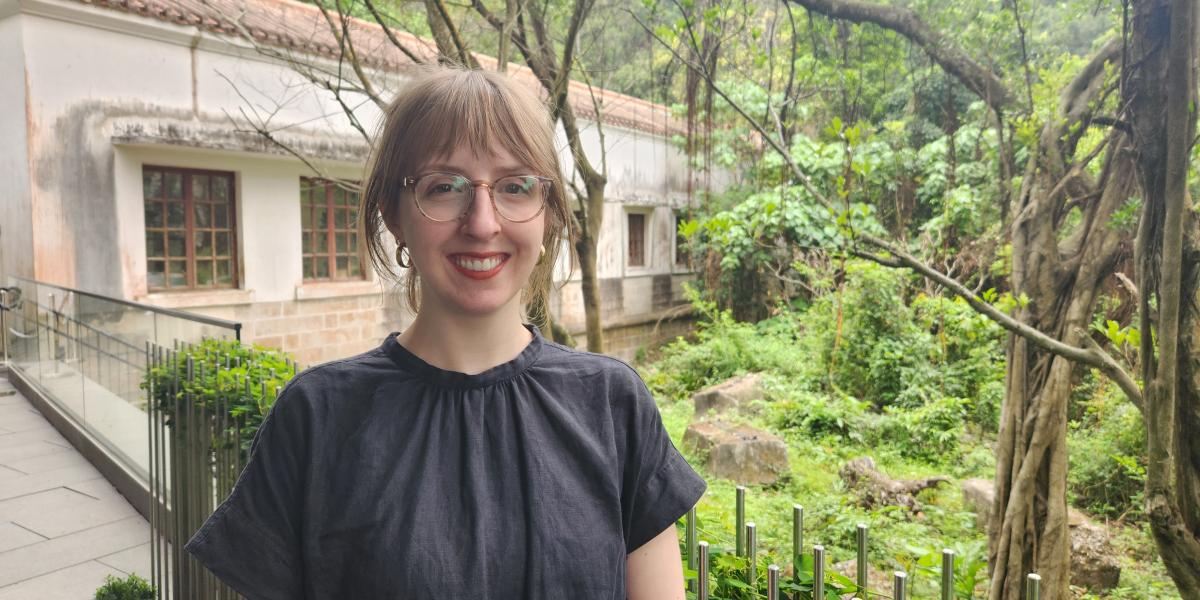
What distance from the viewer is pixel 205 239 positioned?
8.55 m

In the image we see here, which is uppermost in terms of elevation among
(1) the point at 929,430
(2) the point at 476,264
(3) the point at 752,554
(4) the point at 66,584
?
(2) the point at 476,264

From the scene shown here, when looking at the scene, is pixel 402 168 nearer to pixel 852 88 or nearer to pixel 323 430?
pixel 323 430

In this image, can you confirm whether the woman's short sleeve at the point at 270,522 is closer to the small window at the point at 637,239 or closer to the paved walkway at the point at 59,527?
the paved walkway at the point at 59,527

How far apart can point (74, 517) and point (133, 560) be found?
0.91 meters

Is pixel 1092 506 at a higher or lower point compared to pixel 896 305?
lower

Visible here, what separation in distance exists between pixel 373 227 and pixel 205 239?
824 cm

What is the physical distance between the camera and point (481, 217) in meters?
1.15

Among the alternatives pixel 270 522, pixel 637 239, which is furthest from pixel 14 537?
pixel 637 239

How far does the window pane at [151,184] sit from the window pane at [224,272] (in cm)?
95

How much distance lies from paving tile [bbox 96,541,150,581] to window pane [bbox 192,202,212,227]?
488 centimetres

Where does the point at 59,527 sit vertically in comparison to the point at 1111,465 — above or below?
above

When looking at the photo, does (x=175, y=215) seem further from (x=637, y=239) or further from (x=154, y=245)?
(x=637, y=239)

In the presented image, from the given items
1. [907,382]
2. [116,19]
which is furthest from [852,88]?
[116,19]

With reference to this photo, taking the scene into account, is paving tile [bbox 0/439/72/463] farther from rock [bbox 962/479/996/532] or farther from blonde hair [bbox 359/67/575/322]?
rock [bbox 962/479/996/532]
